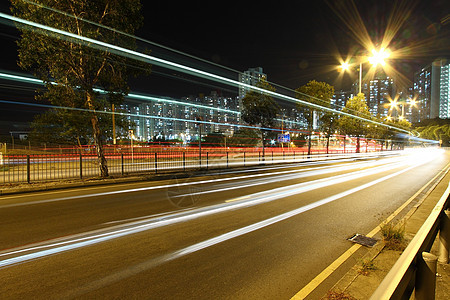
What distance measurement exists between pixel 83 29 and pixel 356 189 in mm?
14398

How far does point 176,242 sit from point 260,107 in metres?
19.2

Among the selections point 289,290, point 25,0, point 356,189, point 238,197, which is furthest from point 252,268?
point 25,0

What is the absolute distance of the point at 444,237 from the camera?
10.9ft

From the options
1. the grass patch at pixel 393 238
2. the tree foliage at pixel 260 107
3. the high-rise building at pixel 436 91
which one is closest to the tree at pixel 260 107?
Result: the tree foliage at pixel 260 107

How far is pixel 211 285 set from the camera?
10.4ft

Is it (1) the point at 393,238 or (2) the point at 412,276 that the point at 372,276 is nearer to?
(1) the point at 393,238

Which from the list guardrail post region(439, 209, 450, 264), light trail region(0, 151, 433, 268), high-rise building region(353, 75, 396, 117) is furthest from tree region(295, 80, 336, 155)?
high-rise building region(353, 75, 396, 117)

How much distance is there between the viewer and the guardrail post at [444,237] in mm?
3264

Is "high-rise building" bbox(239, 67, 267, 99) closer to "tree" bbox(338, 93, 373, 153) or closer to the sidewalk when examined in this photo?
the sidewalk

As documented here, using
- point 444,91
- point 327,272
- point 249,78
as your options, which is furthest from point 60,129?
point 444,91

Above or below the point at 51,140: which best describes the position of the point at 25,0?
above

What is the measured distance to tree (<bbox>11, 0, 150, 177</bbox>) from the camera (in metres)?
10.5

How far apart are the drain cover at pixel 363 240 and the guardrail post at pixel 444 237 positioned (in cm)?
106

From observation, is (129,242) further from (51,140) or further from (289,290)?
(51,140)
